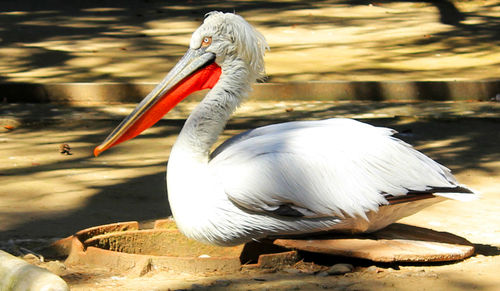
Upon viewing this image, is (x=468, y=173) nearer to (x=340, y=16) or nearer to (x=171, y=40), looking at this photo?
(x=171, y=40)

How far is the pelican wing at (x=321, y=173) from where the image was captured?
399 cm

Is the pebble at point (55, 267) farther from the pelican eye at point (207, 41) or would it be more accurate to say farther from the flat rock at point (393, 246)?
the pelican eye at point (207, 41)

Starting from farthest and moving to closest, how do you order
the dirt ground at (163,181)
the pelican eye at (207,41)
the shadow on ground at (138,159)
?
the shadow on ground at (138,159), the pelican eye at (207,41), the dirt ground at (163,181)

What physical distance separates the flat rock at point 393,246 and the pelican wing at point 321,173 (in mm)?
163

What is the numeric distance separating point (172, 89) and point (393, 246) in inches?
55.3

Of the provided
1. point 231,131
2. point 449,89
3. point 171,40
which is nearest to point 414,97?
point 449,89

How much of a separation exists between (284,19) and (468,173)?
27.3 feet

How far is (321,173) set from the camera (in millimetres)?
4074

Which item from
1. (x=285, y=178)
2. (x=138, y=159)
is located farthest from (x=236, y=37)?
(x=138, y=159)

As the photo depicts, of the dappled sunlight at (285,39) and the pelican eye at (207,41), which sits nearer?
the pelican eye at (207,41)

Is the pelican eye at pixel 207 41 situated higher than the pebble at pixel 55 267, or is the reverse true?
the pelican eye at pixel 207 41

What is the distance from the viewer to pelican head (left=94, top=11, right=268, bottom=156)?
172 inches

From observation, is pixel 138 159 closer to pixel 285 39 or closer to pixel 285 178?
pixel 285 178

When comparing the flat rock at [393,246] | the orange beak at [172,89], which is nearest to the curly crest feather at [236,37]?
the orange beak at [172,89]
